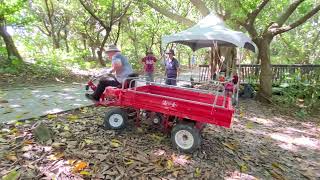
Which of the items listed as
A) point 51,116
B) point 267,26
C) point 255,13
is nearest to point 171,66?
point 255,13

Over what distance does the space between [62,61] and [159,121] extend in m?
12.0

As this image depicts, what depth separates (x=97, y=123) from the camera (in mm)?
6176

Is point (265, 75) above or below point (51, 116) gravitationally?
above

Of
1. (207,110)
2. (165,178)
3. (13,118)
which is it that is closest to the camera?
(165,178)

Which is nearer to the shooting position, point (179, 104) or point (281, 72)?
point (179, 104)

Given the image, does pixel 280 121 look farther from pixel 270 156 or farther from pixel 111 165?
pixel 111 165

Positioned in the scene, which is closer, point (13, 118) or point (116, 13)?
point (13, 118)

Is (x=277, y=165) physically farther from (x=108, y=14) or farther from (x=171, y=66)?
(x=108, y=14)

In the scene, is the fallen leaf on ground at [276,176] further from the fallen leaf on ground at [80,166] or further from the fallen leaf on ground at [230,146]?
the fallen leaf on ground at [80,166]

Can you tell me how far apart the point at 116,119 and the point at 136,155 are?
113cm

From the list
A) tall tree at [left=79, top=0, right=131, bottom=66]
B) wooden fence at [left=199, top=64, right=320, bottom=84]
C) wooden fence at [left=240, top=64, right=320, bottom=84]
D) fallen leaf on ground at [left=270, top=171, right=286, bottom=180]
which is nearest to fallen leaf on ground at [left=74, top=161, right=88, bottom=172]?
fallen leaf on ground at [left=270, top=171, right=286, bottom=180]

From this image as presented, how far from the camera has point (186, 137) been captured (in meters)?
5.18

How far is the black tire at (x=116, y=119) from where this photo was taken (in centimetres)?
575

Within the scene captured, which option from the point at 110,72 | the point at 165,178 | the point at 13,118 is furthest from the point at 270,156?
the point at 13,118
